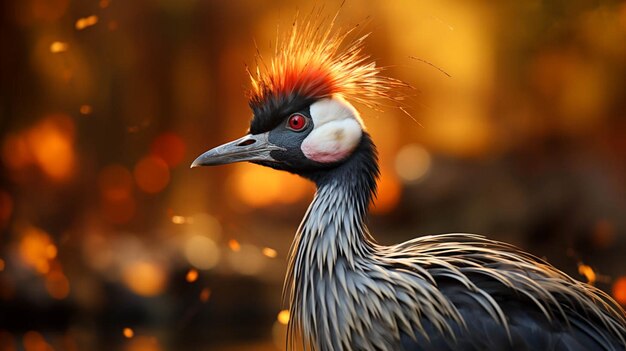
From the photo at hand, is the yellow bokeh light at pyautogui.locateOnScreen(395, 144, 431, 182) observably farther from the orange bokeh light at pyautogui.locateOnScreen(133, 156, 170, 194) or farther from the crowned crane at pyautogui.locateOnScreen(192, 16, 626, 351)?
the crowned crane at pyautogui.locateOnScreen(192, 16, 626, 351)

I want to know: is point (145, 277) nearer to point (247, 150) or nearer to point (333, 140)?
point (247, 150)

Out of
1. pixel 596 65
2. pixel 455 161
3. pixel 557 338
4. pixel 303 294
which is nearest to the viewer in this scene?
pixel 557 338

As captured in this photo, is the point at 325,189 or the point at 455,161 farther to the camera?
the point at 455,161

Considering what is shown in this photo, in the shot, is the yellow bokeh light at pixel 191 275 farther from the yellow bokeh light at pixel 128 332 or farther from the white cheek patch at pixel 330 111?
the white cheek patch at pixel 330 111

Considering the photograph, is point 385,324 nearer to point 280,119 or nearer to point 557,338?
point 557,338

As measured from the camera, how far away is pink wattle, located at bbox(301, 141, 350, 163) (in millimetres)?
1804

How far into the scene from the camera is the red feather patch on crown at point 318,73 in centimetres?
183

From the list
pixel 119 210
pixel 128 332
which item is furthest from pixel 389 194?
pixel 128 332

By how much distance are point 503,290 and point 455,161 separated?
311cm

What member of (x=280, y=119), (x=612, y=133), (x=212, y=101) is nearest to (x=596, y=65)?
(x=612, y=133)

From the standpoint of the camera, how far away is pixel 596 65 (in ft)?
14.5

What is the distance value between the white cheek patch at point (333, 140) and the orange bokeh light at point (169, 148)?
309cm

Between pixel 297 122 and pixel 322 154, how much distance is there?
0.09 m

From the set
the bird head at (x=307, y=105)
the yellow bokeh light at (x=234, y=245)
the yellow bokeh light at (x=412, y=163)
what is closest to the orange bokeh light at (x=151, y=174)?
the yellow bokeh light at (x=234, y=245)
